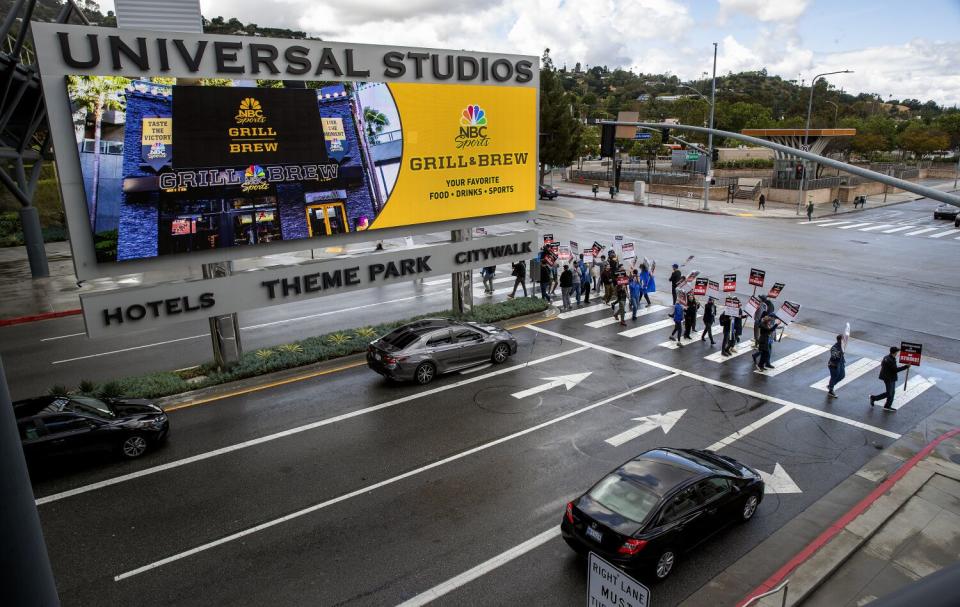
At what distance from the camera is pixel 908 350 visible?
50.8 ft

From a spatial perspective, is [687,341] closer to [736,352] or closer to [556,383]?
[736,352]

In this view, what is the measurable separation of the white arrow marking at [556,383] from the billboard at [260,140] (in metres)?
6.16

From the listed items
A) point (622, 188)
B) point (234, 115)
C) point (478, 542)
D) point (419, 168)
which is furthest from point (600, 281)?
point (622, 188)

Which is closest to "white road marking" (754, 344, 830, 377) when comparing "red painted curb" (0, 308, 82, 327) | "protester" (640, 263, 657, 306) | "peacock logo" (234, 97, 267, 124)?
"protester" (640, 263, 657, 306)

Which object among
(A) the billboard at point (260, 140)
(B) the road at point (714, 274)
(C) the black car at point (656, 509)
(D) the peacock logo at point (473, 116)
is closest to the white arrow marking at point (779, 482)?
(C) the black car at point (656, 509)

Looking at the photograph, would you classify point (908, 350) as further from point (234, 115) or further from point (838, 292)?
point (234, 115)

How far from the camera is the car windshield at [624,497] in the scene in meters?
9.43

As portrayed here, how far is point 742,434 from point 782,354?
21.0ft

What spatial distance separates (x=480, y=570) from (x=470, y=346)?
8.75 metres

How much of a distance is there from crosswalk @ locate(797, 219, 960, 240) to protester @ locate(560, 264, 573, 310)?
3042cm

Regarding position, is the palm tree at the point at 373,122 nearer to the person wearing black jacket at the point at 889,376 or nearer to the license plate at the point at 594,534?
the license plate at the point at 594,534

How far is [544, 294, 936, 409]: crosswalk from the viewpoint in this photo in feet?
56.3

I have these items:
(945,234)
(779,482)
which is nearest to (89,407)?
(779,482)

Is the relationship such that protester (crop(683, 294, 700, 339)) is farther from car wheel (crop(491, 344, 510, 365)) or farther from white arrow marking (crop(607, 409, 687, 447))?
car wheel (crop(491, 344, 510, 365))
